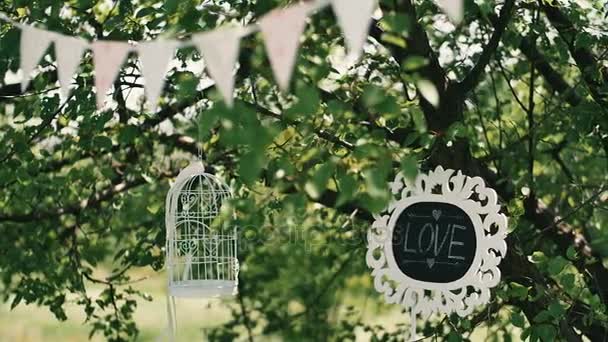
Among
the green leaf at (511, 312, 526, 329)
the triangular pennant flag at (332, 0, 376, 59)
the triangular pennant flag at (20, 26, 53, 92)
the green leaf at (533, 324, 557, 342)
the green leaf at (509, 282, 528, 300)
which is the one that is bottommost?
the green leaf at (533, 324, 557, 342)

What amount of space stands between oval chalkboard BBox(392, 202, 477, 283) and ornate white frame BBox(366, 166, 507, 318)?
0.01 metres

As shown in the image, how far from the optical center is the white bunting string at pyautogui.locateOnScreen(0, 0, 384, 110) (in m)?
1.72

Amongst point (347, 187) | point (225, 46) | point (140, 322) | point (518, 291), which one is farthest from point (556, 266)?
point (140, 322)

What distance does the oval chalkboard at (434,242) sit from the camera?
276 centimetres

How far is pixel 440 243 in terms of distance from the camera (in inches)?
110

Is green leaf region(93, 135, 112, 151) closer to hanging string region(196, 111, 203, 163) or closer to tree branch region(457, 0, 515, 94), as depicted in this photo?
hanging string region(196, 111, 203, 163)

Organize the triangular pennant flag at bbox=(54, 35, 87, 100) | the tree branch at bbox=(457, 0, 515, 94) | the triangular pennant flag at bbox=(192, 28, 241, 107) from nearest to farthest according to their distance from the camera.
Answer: the triangular pennant flag at bbox=(192, 28, 241, 107), the triangular pennant flag at bbox=(54, 35, 87, 100), the tree branch at bbox=(457, 0, 515, 94)

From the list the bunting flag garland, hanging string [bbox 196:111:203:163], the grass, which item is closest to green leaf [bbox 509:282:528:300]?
hanging string [bbox 196:111:203:163]

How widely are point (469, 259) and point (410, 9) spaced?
61 cm

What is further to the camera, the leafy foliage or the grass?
the grass

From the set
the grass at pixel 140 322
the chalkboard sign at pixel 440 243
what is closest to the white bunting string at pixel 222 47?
the chalkboard sign at pixel 440 243

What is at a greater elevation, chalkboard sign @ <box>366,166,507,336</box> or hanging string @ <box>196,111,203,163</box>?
hanging string @ <box>196,111,203,163</box>

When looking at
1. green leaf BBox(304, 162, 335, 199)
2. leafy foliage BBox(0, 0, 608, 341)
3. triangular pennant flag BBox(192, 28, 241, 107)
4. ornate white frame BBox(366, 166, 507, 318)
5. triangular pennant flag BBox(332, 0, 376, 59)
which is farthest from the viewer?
ornate white frame BBox(366, 166, 507, 318)

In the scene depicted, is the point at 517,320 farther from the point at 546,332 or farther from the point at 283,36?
the point at 283,36
